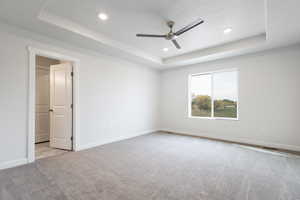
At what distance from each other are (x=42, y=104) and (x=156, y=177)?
4.43 metres

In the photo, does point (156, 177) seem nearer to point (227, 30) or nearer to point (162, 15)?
point (162, 15)

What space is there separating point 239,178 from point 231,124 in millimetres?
2579

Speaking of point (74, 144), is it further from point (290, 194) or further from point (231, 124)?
point (231, 124)

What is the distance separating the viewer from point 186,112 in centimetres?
553

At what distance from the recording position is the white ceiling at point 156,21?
2332mm

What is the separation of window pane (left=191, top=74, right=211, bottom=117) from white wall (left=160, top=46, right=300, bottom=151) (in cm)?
30

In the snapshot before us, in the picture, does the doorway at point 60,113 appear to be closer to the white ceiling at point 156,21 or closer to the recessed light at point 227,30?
the white ceiling at point 156,21

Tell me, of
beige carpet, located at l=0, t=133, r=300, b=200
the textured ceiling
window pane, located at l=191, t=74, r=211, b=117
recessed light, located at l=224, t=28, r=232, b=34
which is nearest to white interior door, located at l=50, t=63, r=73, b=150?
beige carpet, located at l=0, t=133, r=300, b=200

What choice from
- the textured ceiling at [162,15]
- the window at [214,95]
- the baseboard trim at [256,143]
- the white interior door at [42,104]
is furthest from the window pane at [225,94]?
the white interior door at [42,104]

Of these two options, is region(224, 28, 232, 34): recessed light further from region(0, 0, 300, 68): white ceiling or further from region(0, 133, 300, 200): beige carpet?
region(0, 133, 300, 200): beige carpet

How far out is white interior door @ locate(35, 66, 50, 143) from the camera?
4.56 metres

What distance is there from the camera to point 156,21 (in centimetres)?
289

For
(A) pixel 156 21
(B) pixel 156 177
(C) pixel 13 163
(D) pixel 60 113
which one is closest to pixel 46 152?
(C) pixel 13 163

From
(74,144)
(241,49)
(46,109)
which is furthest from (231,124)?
(46,109)
